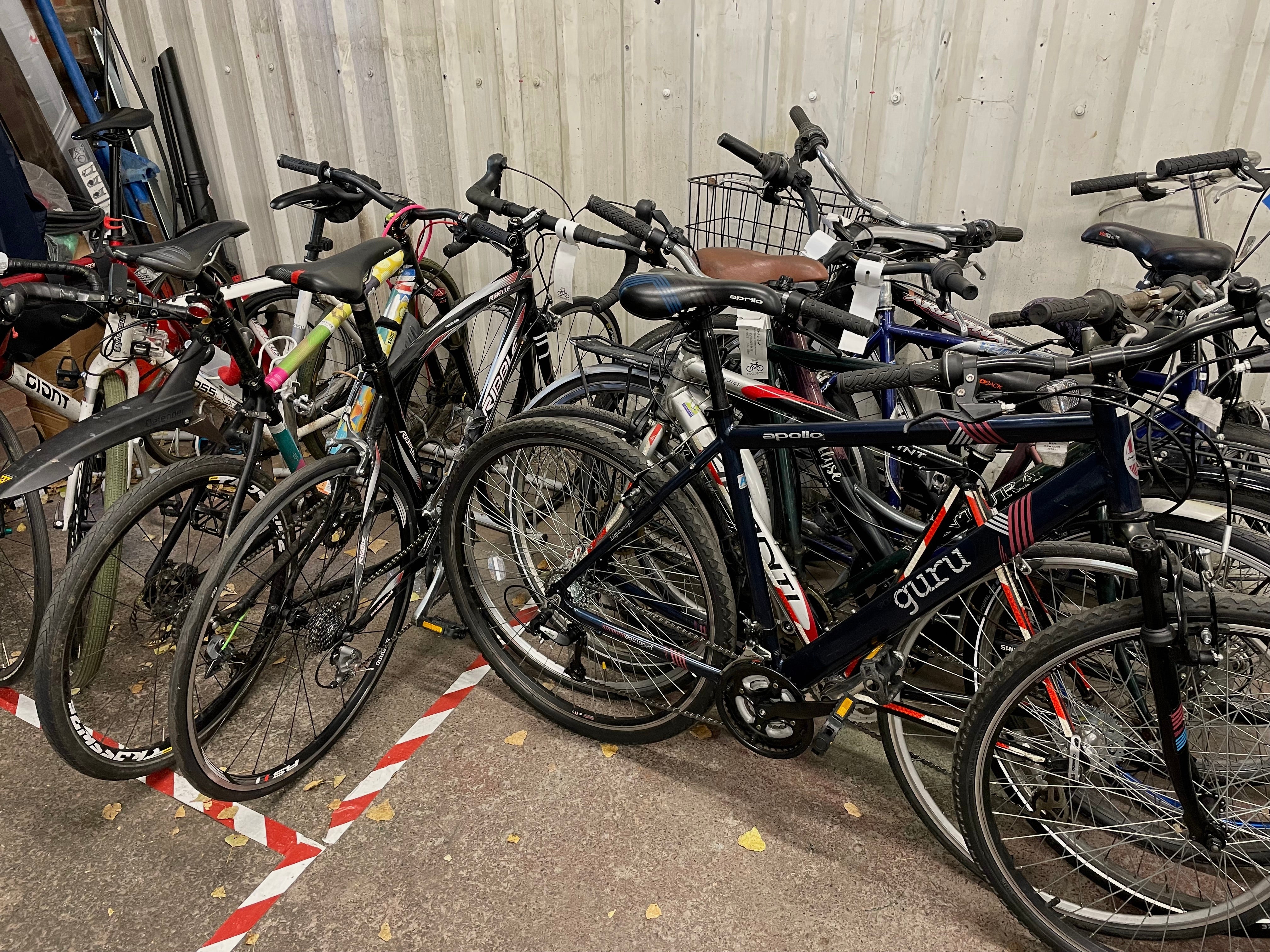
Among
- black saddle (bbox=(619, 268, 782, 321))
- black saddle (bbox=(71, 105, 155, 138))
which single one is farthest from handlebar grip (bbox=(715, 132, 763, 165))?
black saddle (bbox=(71, 105, 155, 138))

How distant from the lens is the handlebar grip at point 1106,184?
7.88 ft

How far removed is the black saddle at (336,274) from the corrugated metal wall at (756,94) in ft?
4.70

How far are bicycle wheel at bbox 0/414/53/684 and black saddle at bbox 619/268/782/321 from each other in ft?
6.24

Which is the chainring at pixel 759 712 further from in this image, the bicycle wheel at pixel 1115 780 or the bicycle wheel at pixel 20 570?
the bicycle wheel at pixel 20 570

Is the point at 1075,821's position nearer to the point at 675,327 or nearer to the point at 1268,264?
the point at 675,327

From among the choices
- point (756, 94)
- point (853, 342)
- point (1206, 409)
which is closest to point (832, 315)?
point (853, 342)

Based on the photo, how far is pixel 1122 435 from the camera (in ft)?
5.04

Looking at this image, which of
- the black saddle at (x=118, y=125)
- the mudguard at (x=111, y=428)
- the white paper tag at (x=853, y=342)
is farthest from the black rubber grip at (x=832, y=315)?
the black saddle at (x=118, y=125)

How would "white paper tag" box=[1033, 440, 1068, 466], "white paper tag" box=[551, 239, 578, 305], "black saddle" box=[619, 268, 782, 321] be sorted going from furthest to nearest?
"white paper tag" box=[551, 239, 578, 305], "black saddle" box=[619, 268, 782, 321], "white paper tag" box=[1033, 440, 1068, 466]

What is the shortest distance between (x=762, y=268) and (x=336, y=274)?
117cm

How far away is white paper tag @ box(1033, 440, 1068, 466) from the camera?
66.6 inches

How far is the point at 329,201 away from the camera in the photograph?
10.8ft

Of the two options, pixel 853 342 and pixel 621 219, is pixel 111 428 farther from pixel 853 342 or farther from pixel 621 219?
pixel 853 342

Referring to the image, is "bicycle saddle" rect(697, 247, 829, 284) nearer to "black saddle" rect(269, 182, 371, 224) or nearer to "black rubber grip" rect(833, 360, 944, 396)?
"black rubber grip" rect(833, 360, 944, 396)
